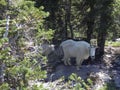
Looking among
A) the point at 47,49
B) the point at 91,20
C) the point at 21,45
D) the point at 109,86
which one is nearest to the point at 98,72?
the point at 109,86

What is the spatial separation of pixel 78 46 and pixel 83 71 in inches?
40.2


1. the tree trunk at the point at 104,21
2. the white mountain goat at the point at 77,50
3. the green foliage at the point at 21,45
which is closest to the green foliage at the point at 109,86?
the white mountain goat at the point at 77,50

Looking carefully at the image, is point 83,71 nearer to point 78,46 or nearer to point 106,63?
point 78,46

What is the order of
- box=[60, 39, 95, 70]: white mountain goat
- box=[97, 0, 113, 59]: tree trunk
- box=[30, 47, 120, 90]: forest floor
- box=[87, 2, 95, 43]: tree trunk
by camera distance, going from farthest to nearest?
box=[87, 2, 95, 43]: tree trunk
box=[97, 0, 113, 59]: tree trunk
box=[60, 39, 95, 70]: white mountain goat
box=[30, 47, 120, 90]: forest floor

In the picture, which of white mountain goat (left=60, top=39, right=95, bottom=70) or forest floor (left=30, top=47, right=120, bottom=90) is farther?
white mountain goat (left=60, top=39, right=95, bottom=70)

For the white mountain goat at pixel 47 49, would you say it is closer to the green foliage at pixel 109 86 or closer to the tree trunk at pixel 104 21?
the tree trunk at pixel 104 21

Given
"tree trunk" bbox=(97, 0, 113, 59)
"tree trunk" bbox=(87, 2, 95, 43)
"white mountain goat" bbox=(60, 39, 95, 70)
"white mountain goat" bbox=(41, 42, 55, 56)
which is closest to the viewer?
"white mountain goat" bbox=(60, 39, 95, 70)

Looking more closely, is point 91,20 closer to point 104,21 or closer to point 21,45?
point 104,21

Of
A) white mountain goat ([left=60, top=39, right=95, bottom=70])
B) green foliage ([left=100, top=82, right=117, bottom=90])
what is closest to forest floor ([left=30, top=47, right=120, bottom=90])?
green foliage ([left=100, top=82, right=117, bottom=90])

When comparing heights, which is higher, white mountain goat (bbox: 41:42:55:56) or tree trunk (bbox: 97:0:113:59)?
tree trunk (bbox: 97:0:113:59)

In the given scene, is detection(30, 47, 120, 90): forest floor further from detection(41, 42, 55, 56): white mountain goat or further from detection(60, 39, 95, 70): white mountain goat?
detection(41, 42, 55, 56): white mountain goat

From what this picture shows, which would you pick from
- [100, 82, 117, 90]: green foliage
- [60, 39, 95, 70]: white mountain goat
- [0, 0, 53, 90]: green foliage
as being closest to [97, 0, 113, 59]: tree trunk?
[60, 39, 95, 70]: white mountain goat

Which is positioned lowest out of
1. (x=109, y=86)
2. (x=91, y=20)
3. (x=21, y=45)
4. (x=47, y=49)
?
(x=109, y=86)

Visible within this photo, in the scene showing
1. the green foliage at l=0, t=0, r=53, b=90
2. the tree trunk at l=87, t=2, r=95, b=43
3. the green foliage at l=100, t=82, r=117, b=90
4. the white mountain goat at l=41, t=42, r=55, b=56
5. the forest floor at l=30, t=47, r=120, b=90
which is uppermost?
the green foliage at l=0, t=0, r=53, b=90
